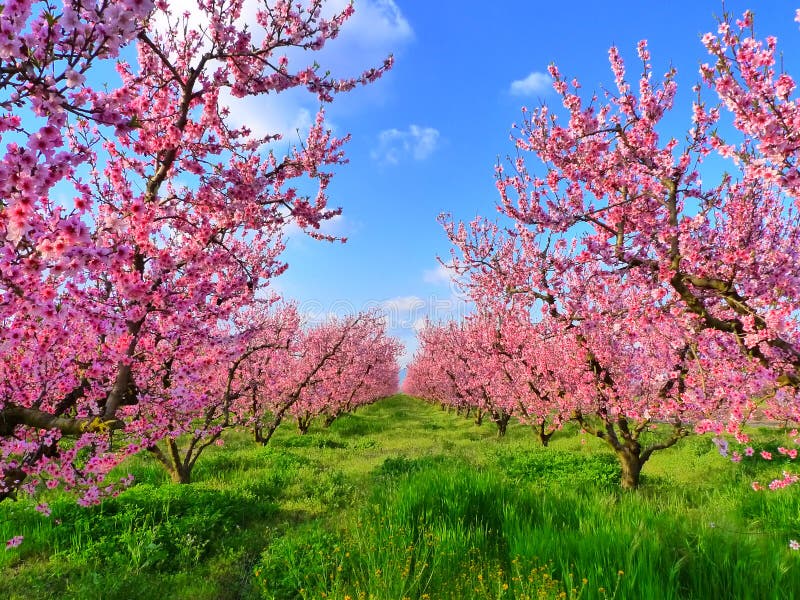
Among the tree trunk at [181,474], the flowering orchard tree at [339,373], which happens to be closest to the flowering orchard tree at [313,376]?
the flowering orchard tree at [339,373]

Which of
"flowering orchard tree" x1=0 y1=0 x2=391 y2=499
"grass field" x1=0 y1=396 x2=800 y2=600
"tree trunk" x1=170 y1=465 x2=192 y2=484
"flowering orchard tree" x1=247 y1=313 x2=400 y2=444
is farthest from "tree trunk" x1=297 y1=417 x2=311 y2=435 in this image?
"flowering orchard tree" x1=0 y1=0 x2=391 y2=499

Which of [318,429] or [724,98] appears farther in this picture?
[318,429]

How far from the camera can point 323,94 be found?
18.7 ft

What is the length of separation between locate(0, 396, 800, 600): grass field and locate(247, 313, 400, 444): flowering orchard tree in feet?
15.6

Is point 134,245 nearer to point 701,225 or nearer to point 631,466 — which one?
point 701,225

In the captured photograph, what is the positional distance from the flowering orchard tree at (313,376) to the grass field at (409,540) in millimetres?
4765

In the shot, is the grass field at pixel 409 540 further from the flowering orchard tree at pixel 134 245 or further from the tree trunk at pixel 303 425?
the tree trunk at pixel 303 425

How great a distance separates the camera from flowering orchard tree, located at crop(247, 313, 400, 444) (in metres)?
16.0

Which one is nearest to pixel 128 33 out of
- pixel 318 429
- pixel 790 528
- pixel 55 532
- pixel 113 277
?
pixel 113 277

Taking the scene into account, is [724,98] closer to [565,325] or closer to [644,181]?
[644,181]

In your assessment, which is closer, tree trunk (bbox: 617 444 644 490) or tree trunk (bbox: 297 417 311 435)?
tree trunk (bbox: 617 444 644 490)

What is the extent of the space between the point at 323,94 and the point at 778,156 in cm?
491

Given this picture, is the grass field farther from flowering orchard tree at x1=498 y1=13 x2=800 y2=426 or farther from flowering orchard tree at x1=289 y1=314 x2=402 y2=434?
flowering orchard tree at x1=289 y1=314 x2=402 y2=434

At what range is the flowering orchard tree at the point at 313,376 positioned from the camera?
52.6 feet
